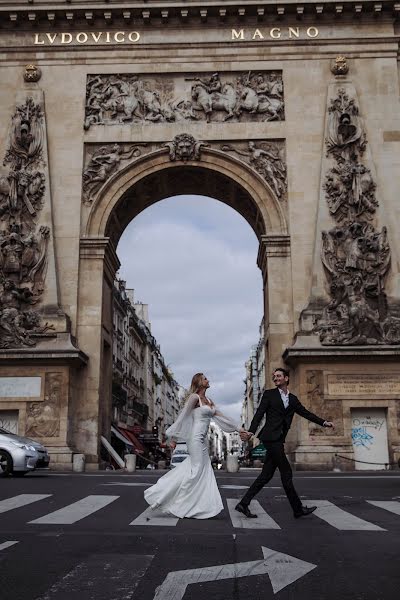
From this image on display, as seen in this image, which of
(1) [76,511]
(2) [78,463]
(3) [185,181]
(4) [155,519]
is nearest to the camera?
(4) [155,519]

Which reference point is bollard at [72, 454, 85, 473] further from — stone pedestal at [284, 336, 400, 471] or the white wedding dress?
the white wedding dress

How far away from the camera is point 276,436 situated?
8.30 m

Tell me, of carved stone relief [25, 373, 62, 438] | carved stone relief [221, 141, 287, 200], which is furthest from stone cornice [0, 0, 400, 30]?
carved stone relief [25, 373, 62, 438]

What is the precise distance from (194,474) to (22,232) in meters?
19.1

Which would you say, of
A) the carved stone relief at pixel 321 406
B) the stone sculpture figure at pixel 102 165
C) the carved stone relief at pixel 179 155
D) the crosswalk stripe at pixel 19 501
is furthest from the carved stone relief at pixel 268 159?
the crosswalk stripe at pixel 19 501

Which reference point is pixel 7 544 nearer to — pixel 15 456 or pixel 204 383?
pixel 204 383

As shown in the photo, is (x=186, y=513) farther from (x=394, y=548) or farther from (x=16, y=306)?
(x=16, y=306)

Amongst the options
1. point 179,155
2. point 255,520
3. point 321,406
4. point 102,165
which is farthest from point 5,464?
point 179,155

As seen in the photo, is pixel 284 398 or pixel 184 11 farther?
pixel 184 11

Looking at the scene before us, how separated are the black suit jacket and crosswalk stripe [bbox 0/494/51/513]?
3.41 m

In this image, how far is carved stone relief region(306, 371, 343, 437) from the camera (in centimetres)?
2272

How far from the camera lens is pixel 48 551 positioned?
5.52 metres

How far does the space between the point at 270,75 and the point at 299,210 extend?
600 cm

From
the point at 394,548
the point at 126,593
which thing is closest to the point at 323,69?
the point at 394,548
